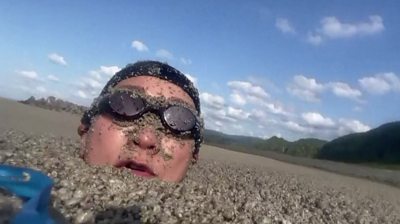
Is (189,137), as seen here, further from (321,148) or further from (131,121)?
(321,148)

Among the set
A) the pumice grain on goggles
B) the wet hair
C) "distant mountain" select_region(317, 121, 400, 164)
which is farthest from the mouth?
"distant mountain" select_region(317, 121, 400, 164)

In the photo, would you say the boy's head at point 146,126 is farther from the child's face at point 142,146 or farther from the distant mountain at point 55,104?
the distant mountain at point 55,104

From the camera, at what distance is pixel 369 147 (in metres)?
29.1

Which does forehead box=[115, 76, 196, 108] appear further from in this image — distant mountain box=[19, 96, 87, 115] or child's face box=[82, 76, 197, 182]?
distant mountain box=[19, 96, 87, 115]

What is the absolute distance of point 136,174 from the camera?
4.27 metres

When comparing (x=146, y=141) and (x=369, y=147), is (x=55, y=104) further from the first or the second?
(x=369, y=147)

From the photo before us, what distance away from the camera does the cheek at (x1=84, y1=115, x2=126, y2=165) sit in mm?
4270

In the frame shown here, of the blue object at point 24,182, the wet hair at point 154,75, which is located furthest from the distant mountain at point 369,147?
the blue object at point 24,182

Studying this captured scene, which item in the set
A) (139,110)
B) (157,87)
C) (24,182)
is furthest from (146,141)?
(24,182)

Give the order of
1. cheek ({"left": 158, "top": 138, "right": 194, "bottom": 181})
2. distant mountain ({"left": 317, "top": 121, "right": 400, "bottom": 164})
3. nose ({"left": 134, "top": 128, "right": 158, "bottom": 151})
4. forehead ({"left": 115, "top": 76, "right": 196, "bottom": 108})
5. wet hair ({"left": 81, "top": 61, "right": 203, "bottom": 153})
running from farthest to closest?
distant mountain ({"left": 317, "top": 121, "right": 400, "bottom": 164}) < wet hair ({"left": 81, "top": 61, "right": 203, "bottom": 153}) < forehead ({"left": 115, "top": 76, "right": 196, "bottom": 108}) < cheek ({"left": 158, "top": 138, "right": 194, "bottom": 181}) < nose ({"left": 134, "top": 128, "right": 158, "bottom": 151})

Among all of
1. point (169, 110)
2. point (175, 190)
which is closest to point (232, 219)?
point (175, 190)

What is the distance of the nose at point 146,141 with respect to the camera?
423 centimetres

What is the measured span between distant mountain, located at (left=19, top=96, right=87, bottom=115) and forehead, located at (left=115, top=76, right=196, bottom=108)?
1168 cm

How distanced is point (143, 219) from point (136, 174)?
1.03 meters
